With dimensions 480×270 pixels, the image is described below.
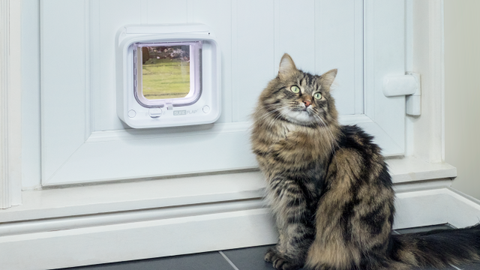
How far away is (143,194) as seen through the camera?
1.61 meters

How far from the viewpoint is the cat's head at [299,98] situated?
146 centimetres

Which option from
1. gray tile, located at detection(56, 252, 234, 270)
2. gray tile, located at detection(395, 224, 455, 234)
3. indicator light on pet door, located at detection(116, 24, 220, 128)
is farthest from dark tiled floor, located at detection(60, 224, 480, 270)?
indicator light on pet door, located at detection(116, 24, 220, 128)

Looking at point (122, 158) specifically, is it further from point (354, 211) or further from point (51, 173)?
point (354, 211)

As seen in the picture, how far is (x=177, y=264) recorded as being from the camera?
1.56 m

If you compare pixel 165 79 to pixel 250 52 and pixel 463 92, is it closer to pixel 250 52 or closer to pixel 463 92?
pixel 250 52

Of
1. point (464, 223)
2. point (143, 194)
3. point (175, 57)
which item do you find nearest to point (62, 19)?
point (175, 57)

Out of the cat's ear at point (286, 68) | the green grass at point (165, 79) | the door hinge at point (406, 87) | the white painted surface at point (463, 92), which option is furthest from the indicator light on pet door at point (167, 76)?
the white painted surface at point (463, 92)

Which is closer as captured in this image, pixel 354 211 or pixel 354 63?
pixel 354 211

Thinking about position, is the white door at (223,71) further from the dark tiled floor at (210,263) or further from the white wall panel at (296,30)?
the dark tiled floor at (210,263)

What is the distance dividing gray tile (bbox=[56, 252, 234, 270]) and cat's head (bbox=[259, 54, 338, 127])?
0.49 m

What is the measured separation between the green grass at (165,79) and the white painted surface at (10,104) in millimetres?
387

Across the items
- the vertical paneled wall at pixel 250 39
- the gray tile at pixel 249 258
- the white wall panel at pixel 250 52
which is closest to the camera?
the gray tile at pixel 249 258

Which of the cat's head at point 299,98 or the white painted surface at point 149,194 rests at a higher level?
the cat's head at point 299,98

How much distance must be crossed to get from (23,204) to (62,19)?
58 cm
